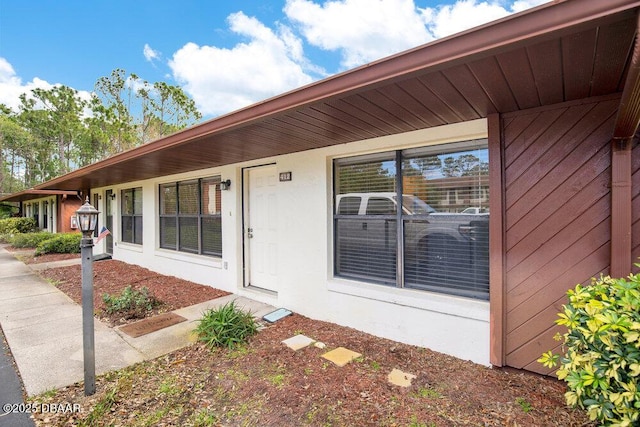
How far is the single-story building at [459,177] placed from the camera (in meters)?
1.76

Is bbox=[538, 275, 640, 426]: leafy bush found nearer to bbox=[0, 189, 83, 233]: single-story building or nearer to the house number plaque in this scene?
the house number plaque

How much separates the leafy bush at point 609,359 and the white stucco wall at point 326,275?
1.20 m

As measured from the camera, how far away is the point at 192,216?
6430 millimetres

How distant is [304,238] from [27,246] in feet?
48.3

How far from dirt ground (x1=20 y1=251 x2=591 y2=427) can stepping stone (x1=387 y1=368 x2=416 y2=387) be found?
44 millimetres

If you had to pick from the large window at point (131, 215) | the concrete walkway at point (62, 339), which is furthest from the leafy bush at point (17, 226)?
the concrete walkway at point (62, 339)

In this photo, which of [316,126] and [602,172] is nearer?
[602,172]

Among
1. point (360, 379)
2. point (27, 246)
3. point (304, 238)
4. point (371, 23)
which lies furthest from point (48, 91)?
point (360, 379)

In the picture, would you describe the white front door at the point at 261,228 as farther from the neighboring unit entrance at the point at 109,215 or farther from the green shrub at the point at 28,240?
the green shrub at the point at 28,240

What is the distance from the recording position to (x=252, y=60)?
16.7 meters

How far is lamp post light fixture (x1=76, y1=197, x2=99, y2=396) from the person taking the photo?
247 cm

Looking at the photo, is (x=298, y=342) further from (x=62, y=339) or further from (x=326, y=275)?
(x=62, y=339)

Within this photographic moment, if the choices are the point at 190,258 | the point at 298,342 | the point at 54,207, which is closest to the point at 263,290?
the point at 298,342

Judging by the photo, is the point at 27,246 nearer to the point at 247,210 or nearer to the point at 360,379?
the point at 247,210
